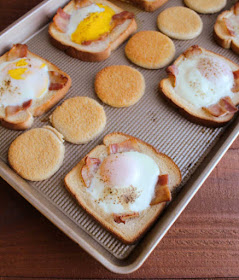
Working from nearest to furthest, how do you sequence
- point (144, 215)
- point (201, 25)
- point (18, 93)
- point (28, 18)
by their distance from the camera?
point (144, 215) → point (18, 93) → point (28, 18) → point (201, 25)

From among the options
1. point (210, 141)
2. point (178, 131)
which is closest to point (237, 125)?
point (210, 141)

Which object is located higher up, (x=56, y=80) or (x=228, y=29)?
(x=228, y=29)

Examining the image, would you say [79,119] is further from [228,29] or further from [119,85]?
[228,29]

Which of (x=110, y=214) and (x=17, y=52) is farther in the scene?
(x=17, y=52)

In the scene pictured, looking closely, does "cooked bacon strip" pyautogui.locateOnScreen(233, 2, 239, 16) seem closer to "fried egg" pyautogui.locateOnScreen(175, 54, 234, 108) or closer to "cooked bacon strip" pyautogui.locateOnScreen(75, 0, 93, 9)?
"fried egg" pyautogui.locateOnScreen(175, 54, 234, 108)

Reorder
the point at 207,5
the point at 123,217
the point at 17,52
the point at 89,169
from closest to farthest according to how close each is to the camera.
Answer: the point at 123,217 → the point at 89,169 → the point at 17,52 → the point at 207,5

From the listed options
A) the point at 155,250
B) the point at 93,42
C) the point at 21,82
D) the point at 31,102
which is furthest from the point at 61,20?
the point at 155,250

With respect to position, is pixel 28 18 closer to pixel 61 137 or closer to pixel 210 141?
pixel 61 137
